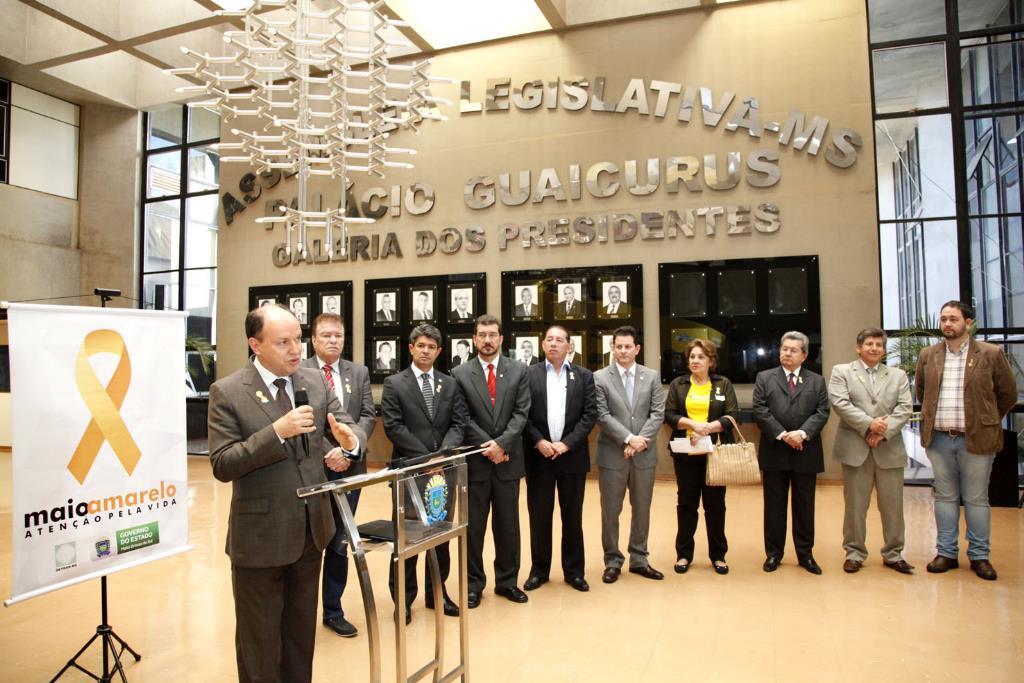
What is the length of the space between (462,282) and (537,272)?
1.02 metres

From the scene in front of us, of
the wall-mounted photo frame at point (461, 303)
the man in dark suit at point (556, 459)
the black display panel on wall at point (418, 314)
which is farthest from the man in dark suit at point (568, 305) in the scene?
the man in dark suit at point (556, 459)

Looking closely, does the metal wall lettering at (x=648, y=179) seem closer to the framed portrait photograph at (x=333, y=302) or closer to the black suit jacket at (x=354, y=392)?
the framed portrait photograph at (x=333, y=302)

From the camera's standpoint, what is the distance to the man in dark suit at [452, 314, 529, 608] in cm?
409

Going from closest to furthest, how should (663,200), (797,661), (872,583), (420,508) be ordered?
(420,508)
(797,661)
(872,583)
(663,200)

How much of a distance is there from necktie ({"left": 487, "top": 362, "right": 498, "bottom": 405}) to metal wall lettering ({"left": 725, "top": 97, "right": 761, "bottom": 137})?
5.32 meters

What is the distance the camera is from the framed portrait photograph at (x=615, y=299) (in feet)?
27.3

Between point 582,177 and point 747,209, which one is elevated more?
point 582,177

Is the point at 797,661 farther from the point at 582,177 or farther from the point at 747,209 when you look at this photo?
the point at 582,177

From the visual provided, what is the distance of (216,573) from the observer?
474cm

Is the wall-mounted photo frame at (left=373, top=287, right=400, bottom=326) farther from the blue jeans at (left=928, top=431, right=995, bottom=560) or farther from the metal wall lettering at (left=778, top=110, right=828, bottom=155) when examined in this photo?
the blue jeans at (left=928, top=431, right=995, bottom=560)

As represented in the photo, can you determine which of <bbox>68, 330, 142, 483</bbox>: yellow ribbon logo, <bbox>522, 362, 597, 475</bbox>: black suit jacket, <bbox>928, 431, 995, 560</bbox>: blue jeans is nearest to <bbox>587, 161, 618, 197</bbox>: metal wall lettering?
<bbox>522, 362, 597, 475</bbox>: black suit jacket

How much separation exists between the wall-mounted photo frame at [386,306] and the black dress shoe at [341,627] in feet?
19.4

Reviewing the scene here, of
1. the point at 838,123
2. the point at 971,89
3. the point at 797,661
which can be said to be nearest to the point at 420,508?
the point at 797,661

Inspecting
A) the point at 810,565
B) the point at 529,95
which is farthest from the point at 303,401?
the point at 529,95
